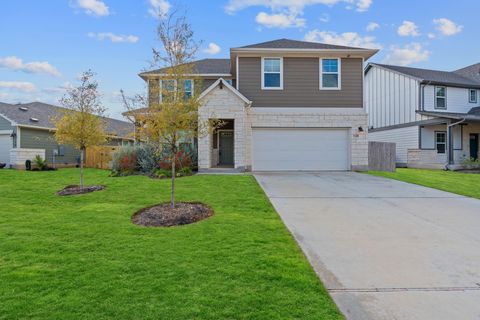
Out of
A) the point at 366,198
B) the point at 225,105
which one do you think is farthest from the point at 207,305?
the point at 225,105

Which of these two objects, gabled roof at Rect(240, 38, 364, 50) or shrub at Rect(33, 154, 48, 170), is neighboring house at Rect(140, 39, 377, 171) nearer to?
gabled roof at Rect(240, 38, 364, 50)

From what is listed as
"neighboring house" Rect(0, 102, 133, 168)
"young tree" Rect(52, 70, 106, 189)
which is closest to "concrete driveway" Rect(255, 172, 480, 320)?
"young tree" Rect(52, 70, 106, 189)

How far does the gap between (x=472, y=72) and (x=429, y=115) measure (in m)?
10.3

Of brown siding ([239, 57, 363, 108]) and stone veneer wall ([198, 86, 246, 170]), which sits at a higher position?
brown siding ([239, 57, 363, 108])

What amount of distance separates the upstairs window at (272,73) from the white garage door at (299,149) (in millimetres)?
2296

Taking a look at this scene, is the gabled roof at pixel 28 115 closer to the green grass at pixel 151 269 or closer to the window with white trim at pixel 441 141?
the green grass at pixel 151 269

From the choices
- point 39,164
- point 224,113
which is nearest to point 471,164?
point 224,113

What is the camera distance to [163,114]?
6.64 metres

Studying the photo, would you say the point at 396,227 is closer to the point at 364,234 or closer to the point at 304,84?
the point at 364,234

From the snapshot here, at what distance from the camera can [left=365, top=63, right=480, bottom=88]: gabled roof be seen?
22312mm

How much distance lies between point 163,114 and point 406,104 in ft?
71.4

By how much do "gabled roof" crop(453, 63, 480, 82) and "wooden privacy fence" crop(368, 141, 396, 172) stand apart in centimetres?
1548

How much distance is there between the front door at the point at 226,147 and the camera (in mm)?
17875

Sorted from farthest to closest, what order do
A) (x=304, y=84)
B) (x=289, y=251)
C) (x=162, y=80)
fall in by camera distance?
(x=304, y=84) → (x=162, y=80) → (x=289, y=251)
